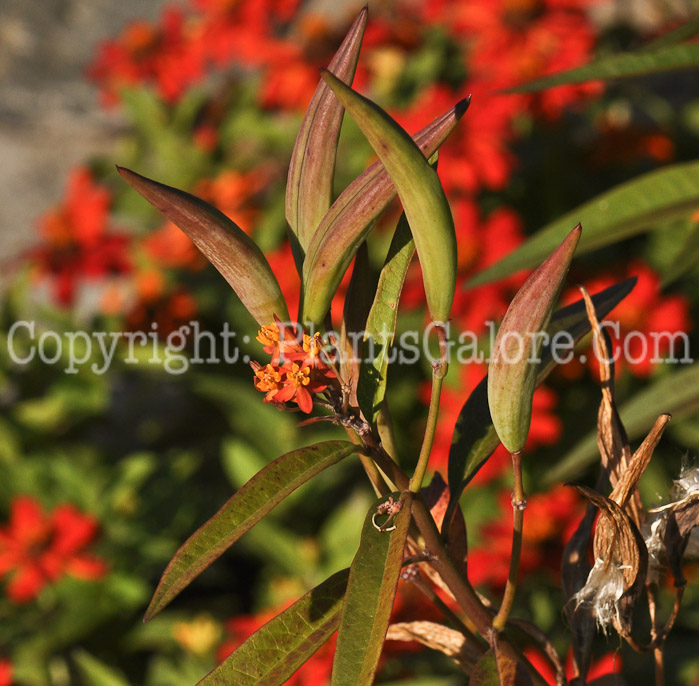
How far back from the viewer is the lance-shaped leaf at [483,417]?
0.49 metres

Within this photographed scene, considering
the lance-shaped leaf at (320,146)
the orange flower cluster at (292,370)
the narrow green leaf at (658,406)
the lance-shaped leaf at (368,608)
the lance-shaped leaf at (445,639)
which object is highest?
the lance-shaped leaf at (320,146)

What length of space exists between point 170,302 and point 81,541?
524 millimetres

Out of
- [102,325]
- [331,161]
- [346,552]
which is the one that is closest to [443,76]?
[102,325]

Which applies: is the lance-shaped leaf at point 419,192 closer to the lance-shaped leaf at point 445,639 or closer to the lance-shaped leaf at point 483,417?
the lance-shaped leaf at point 483,417

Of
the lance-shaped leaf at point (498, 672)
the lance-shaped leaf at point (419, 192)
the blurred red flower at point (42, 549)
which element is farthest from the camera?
the blurred red flower at point (42, 549)

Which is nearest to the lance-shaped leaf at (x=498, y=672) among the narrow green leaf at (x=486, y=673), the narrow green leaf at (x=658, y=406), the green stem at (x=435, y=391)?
the narrow green leaf at (x=486, y=673)

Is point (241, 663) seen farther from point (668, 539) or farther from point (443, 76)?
point (443, 76)

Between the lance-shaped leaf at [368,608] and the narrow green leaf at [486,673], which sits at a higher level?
the lance-shaped leaf at [368,608]

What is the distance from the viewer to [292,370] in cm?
40

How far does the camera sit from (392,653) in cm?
92

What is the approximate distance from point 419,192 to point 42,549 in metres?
1.14

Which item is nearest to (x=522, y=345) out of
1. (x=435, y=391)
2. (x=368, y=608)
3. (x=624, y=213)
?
(x=435, y=391)

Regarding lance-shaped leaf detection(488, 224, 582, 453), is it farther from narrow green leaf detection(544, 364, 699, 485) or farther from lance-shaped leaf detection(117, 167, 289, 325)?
narrow green leaf detection(544, 364, 699, 485)

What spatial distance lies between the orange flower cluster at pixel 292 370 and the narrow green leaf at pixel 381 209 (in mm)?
18
